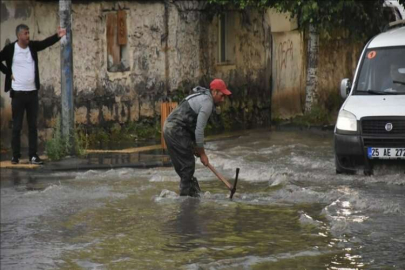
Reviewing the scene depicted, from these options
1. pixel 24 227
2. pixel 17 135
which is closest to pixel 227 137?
pixel 17 135

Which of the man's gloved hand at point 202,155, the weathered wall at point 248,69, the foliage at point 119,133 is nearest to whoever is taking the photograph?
the man's gloved hand at point 202,155

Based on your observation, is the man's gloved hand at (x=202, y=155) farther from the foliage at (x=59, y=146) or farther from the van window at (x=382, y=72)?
the foliage at (x=59, y=146)

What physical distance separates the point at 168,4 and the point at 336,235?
1127cm

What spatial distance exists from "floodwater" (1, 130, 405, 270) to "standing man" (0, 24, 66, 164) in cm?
82

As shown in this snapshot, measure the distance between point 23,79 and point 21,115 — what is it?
56 centimetres

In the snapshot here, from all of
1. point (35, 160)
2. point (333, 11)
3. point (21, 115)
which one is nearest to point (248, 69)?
point (333, 11)

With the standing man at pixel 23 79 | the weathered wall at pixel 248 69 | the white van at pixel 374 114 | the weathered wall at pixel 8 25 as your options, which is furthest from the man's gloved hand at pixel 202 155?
the weathered wall at pixel 248 69

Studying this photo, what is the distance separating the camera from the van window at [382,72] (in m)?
15.5

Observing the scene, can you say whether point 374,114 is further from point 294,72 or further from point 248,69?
point 294,72

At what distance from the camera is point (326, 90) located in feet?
86.6

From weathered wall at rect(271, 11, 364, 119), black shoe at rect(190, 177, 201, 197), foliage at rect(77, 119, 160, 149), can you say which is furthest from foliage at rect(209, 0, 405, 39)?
black shoe at rect(190, 177, 201, 197)

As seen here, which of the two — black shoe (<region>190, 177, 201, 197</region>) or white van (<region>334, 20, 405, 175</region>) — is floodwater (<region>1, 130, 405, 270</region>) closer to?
black shoe (<region>190, 177, 201, 197</region>)

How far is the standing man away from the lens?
17.0m

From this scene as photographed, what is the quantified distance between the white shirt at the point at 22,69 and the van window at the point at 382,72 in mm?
4930
